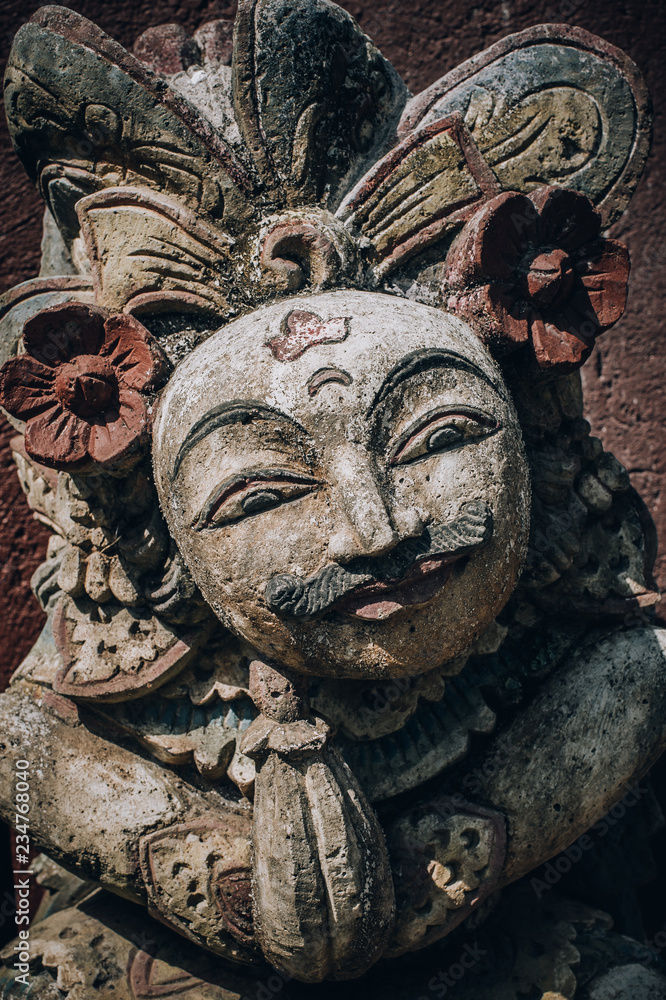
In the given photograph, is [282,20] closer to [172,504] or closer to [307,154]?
[307,154]

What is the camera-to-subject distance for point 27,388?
6.40ft

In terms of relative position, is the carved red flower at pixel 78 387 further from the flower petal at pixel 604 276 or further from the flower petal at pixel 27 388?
the flower petal at pixel 604 276

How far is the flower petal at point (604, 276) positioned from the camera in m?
2.09

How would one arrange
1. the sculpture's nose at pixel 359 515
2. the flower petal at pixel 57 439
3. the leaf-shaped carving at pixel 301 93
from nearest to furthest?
the sculpture's nose at pixel 359 515 < the flower petal at pixel 57 439 < the leaf-shaped carving at pixel 301 93

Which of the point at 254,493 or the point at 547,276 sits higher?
the point at 547,276

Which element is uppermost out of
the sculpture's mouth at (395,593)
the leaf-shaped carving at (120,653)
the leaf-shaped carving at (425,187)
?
the leaf-shaped carving at (425,187)

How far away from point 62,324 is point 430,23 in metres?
2.29

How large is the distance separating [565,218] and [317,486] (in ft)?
2.77

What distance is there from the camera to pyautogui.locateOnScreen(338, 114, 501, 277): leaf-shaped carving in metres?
2.18

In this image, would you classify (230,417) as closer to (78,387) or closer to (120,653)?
(78,387)

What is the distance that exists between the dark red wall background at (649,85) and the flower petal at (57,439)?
1590 millimetres

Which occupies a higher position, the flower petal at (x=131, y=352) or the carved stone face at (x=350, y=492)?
the flower petal at (x=131, y=352)

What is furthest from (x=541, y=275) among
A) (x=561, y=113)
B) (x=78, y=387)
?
(x=78, y=387)

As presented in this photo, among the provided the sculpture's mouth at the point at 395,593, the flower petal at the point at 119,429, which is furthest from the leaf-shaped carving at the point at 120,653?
the sculpture's mouth at the point at 395,593
